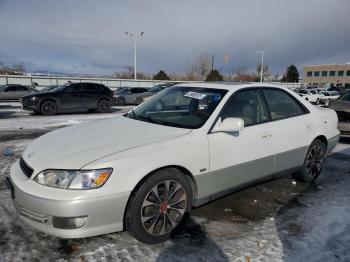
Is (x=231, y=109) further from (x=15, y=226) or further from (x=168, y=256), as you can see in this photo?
(x=15, y=226)

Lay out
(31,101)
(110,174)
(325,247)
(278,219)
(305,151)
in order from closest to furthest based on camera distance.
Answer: (110,174) → (325,247) → (278,219) → (305,151) → (31,101)

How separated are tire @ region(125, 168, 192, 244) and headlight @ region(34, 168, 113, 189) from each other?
0.35 metres

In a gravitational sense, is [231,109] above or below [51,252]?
above

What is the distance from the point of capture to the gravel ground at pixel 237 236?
2975 mm

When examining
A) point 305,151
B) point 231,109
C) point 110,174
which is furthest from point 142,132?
point 305,151

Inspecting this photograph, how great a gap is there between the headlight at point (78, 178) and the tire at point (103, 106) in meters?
13.9

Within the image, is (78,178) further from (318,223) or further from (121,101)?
(121,101)

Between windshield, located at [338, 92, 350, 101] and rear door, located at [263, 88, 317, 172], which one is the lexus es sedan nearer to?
rear door, located at [263, 88, 317, 172]

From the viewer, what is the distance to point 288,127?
4.40 meters

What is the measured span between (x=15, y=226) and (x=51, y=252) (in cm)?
73

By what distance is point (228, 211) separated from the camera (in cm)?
400

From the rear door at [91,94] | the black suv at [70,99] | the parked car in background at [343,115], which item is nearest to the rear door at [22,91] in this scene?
the black suv at [70,99]

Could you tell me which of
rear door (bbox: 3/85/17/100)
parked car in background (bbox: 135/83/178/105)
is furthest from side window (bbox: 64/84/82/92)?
rear door (bbox: 3/85/17/100)

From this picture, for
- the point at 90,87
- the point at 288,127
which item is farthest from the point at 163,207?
the point at 90,87
